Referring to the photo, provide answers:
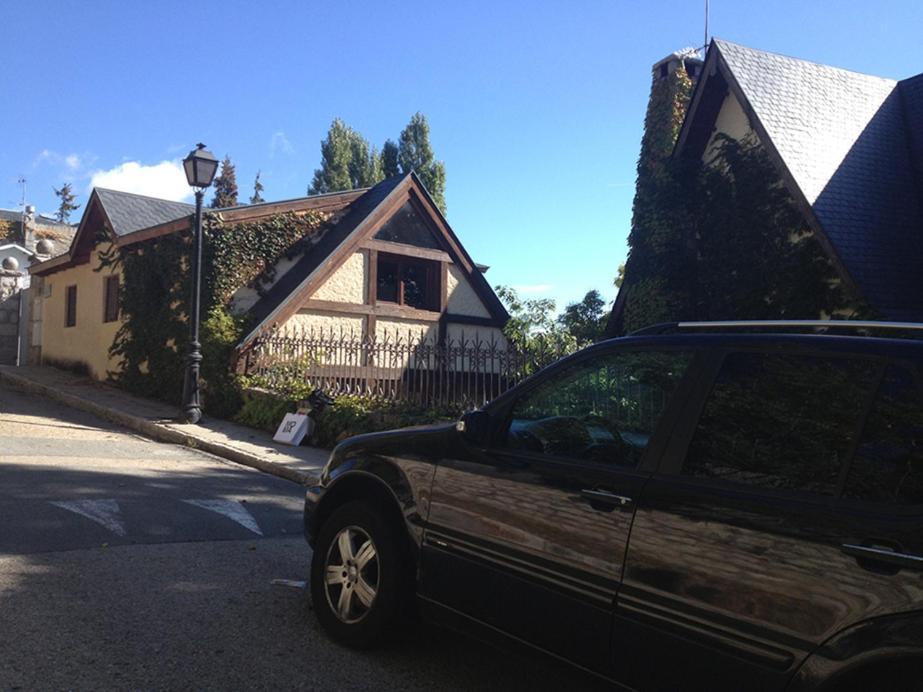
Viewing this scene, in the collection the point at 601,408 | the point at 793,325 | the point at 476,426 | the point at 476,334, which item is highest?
the point at 476,334

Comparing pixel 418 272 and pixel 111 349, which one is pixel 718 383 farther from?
pixel 111 349

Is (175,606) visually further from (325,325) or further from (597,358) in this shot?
(325,325)

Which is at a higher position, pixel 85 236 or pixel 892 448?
pixel 85 236

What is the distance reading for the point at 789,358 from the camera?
2.78 metres

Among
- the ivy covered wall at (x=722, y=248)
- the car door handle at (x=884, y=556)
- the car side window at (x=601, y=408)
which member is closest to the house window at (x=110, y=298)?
the ivy covered wall at (x=722, y=248)

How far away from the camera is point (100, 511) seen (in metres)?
6.60

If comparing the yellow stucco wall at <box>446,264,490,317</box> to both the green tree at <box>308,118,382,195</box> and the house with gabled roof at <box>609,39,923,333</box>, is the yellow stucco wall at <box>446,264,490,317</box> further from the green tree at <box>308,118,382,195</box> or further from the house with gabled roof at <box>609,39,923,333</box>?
the green tree at <box>308,118,382,195</box>

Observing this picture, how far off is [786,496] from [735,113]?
13149mm

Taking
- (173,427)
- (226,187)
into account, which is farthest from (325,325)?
(226,187)

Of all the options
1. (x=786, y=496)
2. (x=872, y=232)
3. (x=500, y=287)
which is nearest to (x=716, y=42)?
(x=872, y=232)

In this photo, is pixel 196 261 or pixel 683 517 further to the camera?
pixel 196 261

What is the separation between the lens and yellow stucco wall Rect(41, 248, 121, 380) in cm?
1897

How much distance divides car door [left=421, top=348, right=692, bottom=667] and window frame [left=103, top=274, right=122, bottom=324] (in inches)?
660

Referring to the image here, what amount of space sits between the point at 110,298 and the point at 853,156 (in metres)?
16.5
